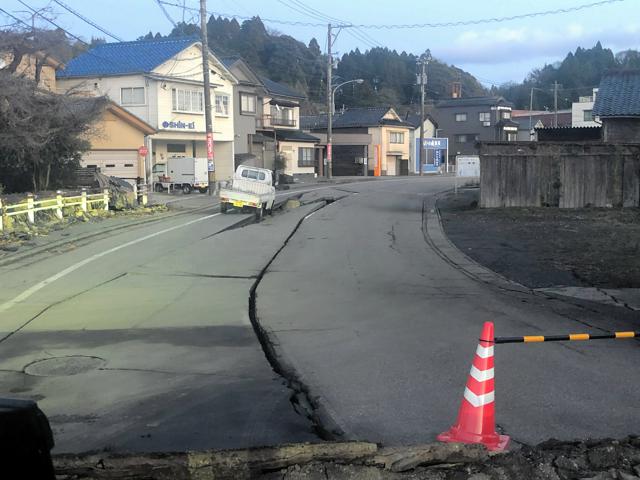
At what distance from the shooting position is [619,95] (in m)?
29.1

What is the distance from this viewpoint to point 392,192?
40531 mm

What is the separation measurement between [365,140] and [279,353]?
6724 cm

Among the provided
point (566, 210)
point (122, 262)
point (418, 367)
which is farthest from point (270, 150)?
point (418, 367)

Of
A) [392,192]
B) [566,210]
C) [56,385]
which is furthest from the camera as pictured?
[392,192]

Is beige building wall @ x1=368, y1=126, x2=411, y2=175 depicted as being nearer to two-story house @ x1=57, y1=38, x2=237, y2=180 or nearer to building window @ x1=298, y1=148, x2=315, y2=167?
building window @ x1=298, y1=148, x2=315, y2=167

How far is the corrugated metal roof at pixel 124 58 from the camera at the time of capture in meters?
43.7

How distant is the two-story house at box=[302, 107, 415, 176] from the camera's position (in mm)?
73438

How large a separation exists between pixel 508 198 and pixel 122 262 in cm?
1599

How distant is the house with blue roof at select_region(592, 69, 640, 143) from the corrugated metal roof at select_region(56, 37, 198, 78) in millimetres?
28297

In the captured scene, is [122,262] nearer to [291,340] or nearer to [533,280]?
[291,340]

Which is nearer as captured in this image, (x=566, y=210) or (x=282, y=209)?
(x=566, y=210)

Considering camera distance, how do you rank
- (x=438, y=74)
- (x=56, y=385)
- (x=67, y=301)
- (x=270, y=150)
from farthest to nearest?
(x=438, y=74) < (x=270, y=150) < (x=67, y=301) < (x=56, y=385)

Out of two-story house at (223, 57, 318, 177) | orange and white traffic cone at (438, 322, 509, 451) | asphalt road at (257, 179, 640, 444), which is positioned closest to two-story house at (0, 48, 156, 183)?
two-story house at (223, 57, 318, 177)

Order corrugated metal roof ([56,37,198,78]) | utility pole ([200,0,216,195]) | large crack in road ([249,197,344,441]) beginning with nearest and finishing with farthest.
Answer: large crack in road ([249,197,344,441]), utility pole ([200,0,216,195]), corrugated metal roof ([56,37,198,78])
